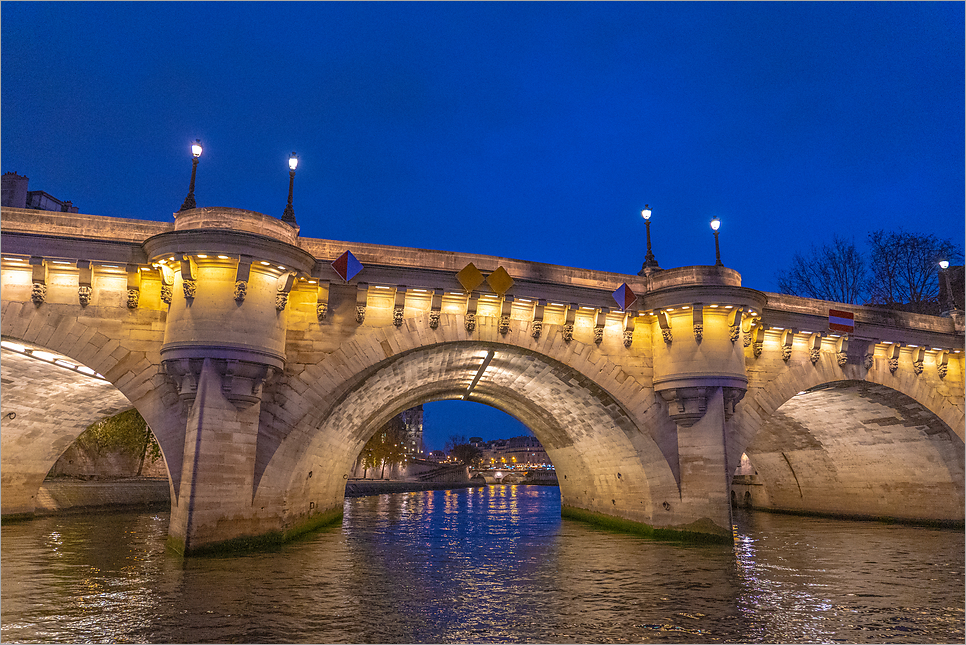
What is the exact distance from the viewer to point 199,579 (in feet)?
42.7

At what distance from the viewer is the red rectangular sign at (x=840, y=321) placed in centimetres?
2362

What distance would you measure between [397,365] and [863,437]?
896 inches

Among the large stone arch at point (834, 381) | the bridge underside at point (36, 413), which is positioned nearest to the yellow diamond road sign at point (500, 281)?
the large stone arch at point (834, 381)

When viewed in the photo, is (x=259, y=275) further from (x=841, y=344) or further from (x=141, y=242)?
(x=841, y=344)

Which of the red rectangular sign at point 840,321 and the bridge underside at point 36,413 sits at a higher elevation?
the red rectangular sign at point 840,321

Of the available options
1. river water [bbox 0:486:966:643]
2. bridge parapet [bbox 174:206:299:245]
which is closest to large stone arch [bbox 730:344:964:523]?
river water [bbox 0:486:966:643]

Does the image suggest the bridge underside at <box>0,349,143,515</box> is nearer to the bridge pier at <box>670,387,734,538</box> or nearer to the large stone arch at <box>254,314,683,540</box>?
the large stone arch at <box>254,314,683,540</box>

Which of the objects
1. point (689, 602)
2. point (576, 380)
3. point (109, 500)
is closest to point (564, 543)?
point (576, 380)

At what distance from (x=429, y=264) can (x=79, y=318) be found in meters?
9.77

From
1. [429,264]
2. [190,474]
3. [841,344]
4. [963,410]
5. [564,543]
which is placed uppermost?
[429,264]

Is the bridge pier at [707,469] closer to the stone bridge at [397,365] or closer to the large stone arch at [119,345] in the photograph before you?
the stone bridge at [397,365]

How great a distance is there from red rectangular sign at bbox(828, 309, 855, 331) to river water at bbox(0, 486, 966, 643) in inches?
302

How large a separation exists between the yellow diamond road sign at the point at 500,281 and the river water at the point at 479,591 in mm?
7921

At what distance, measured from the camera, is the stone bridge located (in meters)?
16.6
